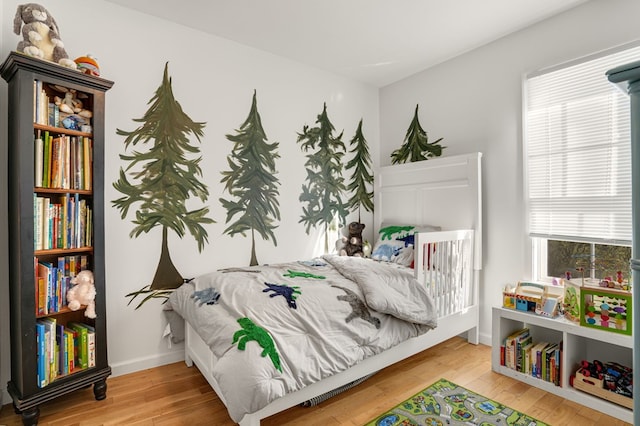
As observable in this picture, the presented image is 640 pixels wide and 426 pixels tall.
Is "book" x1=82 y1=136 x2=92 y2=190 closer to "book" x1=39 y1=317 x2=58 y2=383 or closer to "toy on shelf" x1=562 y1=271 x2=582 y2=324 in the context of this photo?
"book" x1=39 y1=317 x2=58 y2=383

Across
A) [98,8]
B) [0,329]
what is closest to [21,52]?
[98,8]

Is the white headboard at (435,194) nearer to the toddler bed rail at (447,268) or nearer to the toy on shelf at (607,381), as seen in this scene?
the toddler bed rail at (447,268)

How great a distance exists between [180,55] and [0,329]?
2.15 meters

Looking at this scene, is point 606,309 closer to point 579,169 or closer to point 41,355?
point 579,169

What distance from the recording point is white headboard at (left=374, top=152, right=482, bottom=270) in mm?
2719

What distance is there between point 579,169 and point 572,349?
1203 millimetres

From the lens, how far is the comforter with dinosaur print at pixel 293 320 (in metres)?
1.38

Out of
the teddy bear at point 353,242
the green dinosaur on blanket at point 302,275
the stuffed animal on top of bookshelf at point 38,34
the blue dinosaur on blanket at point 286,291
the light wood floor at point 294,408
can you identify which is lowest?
the light wood floor at point 294,408

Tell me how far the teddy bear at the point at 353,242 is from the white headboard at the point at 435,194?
330 mm

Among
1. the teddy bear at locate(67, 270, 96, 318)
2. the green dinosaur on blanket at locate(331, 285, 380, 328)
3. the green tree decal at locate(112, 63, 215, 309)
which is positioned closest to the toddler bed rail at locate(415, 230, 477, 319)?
the green dinosaur on blanket at locate(331, 285, 380, 328)

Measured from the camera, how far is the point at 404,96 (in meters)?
3.52

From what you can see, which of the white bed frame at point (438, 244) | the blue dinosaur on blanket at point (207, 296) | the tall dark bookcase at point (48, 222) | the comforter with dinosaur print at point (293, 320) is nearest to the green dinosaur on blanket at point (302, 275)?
the comforter with dinosaur print at point (293, 320)

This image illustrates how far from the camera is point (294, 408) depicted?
1.87 metres

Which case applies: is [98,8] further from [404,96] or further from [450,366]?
[450,366]
